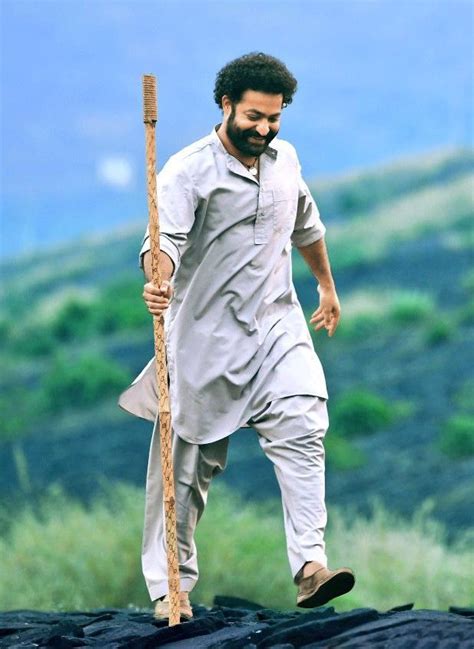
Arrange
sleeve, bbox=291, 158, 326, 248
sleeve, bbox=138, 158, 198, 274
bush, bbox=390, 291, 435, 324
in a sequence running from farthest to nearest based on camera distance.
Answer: bush, bbox=390, 291, 435, 324
sleeve, bbox=291, 158, 326, 248
sleeve, bbox=138, 158, 198, 274

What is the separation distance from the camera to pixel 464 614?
5883 millimetres

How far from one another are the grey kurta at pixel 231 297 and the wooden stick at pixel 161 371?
0.15m

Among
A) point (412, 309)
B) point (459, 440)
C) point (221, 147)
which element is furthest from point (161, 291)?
point (412, 309)

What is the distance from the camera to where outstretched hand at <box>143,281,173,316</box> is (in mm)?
5348

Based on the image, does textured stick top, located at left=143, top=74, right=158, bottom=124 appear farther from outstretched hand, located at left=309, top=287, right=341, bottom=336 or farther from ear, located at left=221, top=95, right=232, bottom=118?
outstretched hand, located at left=309, top=287, right=341, bottom=336

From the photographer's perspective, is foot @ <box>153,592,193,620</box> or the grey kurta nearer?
the grey kurta

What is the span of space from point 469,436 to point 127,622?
8667 mm

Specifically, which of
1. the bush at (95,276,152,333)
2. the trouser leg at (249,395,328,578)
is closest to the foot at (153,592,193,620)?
the trouser leg at (249,395,328,578)

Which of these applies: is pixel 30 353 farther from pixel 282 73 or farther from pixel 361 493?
pixel 282 73

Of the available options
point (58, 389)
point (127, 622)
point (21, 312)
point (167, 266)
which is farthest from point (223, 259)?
point (21, 312)

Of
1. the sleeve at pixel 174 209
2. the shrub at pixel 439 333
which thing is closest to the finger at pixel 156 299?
the sleeve at pixel 174 209

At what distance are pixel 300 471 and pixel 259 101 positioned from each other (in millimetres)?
1235

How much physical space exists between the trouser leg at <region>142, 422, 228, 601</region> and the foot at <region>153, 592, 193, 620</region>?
3 centimetres

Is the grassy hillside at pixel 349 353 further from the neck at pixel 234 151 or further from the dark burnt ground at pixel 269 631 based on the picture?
the neck at pixel 234 151
